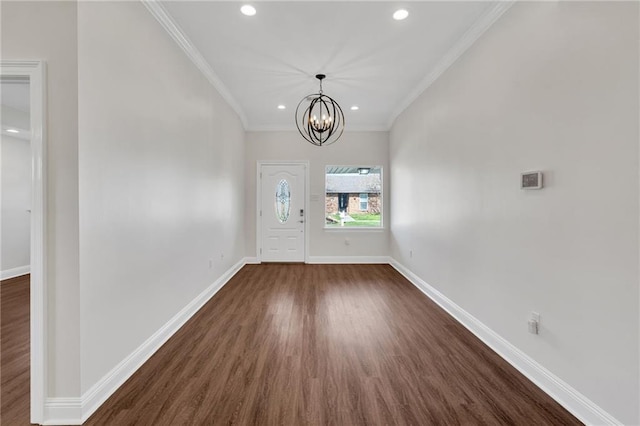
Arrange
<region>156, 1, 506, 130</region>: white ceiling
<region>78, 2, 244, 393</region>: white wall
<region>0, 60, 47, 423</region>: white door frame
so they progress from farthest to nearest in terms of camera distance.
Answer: <region>156, 1, 506, 130</region>: white ceiling, <region>78, 2, 244, 393</region>: white wall, <region>0, 60, 47, 423</region>: white door frame

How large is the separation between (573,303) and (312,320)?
220cm

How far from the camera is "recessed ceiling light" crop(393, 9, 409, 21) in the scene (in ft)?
8.29

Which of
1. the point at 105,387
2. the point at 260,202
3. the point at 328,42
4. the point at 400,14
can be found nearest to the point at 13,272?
the point at 260,202

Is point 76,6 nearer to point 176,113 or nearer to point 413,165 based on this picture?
point 176,113

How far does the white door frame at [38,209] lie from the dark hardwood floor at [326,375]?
0.46m

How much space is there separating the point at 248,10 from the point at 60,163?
6.35ft

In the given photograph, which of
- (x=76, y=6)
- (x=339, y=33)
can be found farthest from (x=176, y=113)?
(x=339, y=33)

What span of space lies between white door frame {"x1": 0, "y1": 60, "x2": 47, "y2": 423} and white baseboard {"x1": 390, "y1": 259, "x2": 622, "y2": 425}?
311cm

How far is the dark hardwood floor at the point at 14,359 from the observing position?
5.54 ft

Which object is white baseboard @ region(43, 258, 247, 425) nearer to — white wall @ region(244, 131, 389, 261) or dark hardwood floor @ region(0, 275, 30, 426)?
dark hardwood floor @ region(0, 275, 30, 426)

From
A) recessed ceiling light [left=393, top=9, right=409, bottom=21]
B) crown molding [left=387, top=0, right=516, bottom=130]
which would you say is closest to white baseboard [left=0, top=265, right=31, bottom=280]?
recessed ceiling light [left=393, top=9, right=409, bottom=21]

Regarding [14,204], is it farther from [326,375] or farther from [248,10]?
[326,375]

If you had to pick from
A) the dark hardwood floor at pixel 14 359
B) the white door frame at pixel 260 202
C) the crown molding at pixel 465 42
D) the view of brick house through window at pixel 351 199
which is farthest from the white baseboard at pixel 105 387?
the crown molding at pixel 465 42

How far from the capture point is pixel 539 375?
197 centimetres
